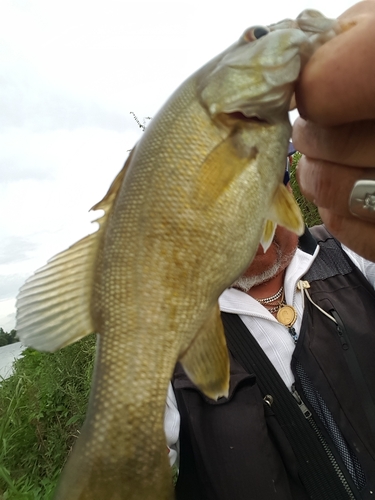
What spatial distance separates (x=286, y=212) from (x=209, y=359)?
0.48 metres

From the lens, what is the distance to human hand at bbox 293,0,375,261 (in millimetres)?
906

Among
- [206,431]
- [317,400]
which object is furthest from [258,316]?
[206,431]

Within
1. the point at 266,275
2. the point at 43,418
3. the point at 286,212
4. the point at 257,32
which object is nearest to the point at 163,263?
the point at 286,212

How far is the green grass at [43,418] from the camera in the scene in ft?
12.5


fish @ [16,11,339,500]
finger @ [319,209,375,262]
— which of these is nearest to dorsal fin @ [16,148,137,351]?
fish @ [16,11,339,500]

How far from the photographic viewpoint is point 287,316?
2631mm

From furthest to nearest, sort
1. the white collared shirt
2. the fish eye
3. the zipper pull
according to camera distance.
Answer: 1. the white collared shirt
2. the zipper pull
3. the fish eye

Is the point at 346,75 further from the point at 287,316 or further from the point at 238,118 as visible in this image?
the point at 287,316

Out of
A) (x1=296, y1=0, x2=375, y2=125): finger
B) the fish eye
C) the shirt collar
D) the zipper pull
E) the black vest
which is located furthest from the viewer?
the shirt collar

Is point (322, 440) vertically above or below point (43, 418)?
above

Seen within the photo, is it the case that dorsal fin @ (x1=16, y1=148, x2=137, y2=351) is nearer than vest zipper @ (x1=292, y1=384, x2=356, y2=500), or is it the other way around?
dorsal fin @ (x1=16, y1=148, x2=137, y2=351)

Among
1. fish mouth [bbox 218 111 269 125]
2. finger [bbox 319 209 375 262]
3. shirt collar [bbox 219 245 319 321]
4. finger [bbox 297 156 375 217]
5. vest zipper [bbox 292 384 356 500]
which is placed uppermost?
fish mouth [bbox 218 111 269 125]

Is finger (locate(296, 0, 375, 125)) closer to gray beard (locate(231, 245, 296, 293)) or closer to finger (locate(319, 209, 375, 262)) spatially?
finger (locate(319, 209, 375, 262))

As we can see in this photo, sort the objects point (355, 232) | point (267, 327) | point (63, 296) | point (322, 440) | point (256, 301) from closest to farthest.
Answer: point (63, 296) → point (355, 232) → point (322, 440) → point (267, 327) → point (256, 301)
